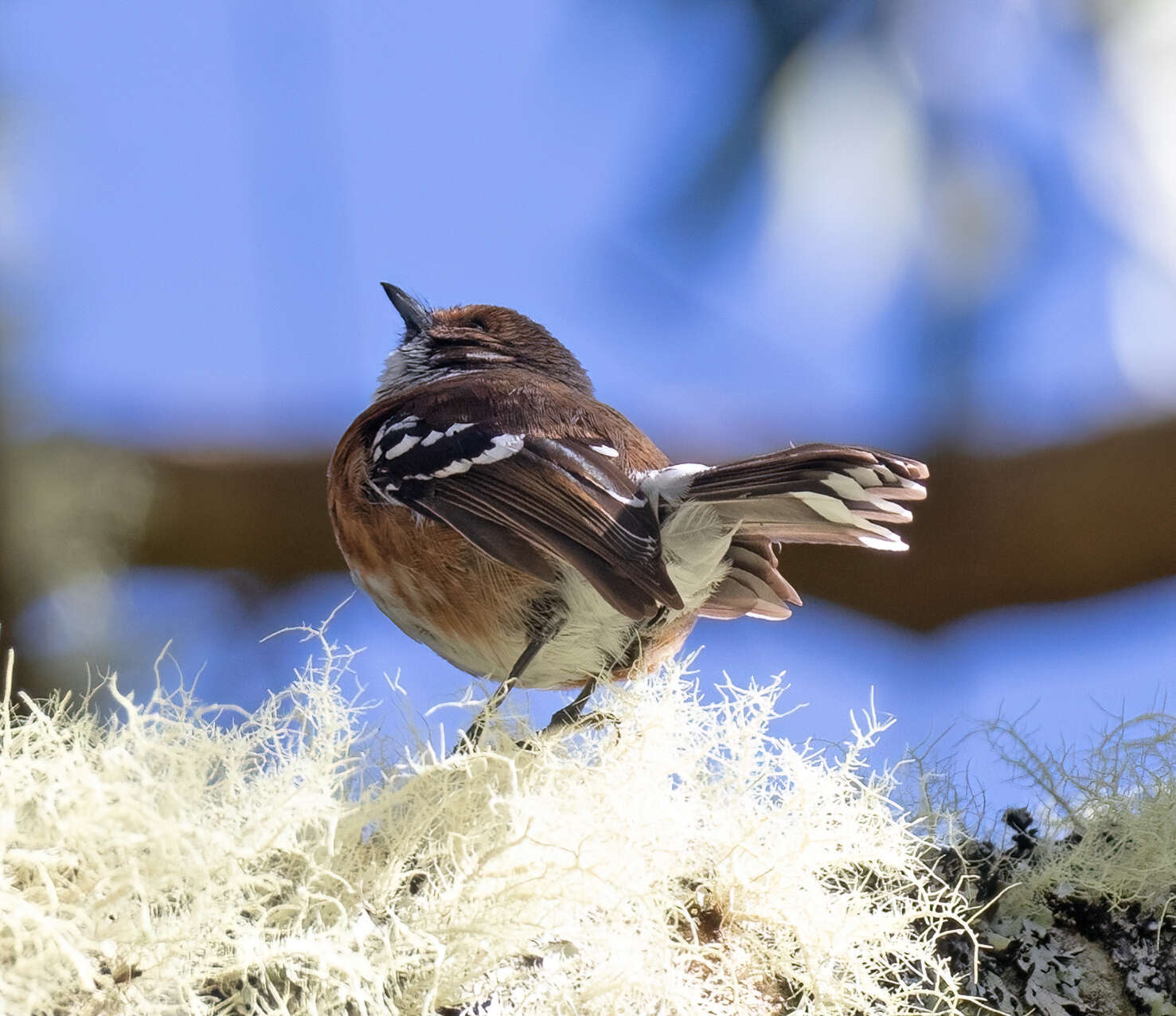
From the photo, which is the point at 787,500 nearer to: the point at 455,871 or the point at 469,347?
the point at 455,871

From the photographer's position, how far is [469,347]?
220 centimetres

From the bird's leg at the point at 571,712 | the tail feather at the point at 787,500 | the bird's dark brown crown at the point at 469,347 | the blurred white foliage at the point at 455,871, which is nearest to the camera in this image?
the blurred white foliage at the point at 455,871

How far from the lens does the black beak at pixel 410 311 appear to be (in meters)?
2.25

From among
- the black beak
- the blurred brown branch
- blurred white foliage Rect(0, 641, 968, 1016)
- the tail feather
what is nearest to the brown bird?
the tail feather

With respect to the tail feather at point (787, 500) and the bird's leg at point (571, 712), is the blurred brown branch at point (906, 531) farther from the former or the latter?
the bird's leg at point (571, 712)

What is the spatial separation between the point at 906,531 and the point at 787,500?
3.14ft

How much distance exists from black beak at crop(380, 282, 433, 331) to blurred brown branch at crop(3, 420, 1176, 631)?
1.15ft

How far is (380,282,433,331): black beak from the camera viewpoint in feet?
7.39

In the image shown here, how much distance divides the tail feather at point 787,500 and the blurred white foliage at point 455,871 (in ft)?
0.88

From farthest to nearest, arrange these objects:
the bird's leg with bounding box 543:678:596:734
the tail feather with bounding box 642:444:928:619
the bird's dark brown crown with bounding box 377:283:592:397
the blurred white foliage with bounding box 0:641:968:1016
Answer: the bird's dark brown crown with bounding box 377:283:592:397 < the bird's leg with bounding box 543:678:596:734 < the tail feather with bounding box 642:444:928:619 < the blurred white foliage with bounding box 0:641:968:1016

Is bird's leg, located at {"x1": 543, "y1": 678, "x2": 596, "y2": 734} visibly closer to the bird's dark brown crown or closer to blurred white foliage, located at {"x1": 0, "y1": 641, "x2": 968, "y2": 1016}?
blurred white foliage, located at {"x1": 0, "y1": 641, "x2": 968, "y2": 1016}

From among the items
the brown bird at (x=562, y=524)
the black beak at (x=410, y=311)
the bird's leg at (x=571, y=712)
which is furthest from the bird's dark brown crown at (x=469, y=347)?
the bird's leg at (x=571, y=712)

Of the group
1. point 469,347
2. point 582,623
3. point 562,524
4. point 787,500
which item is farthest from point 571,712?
point 469,347

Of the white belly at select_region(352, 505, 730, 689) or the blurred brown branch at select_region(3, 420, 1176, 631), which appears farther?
the blurred brown branch at select_region(3, 420, 1176, 631)
